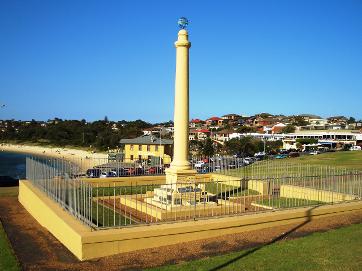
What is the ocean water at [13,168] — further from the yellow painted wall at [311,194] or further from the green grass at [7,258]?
the green grass at [7,258]

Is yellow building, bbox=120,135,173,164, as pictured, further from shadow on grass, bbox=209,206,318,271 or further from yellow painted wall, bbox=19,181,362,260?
shadow on grass, bbox=209,206,318,271

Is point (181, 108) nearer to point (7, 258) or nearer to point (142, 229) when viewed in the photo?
point (142, 229)

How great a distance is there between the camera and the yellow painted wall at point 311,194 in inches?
607

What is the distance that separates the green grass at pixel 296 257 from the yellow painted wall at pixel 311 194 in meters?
5.26

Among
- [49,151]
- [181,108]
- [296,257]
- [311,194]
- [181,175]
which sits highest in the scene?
[181,108]

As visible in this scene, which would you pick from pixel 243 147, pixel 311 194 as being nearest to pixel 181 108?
pixel 311 194

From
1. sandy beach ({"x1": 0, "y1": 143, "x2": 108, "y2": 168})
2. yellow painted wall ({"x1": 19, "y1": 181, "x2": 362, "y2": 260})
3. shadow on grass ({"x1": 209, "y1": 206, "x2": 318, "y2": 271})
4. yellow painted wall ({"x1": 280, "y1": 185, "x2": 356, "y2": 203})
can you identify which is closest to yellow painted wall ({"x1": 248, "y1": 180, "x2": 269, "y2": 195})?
yellow painted wall ({"x1": 280, "y1": 185, "x2": 356, "y2": 203})

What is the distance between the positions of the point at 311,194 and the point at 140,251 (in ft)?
29.9

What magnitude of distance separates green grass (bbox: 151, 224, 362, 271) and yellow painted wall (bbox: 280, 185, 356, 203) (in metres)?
5.26

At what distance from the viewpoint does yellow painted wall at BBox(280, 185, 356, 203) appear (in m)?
15.4

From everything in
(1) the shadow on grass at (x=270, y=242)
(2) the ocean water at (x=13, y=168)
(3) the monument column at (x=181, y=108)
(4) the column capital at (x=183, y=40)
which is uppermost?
(4) the column capital at (x=183, y=40)

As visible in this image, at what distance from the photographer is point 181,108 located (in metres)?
15.4

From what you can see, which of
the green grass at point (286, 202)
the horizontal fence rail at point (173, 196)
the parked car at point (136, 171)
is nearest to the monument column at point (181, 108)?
the horizontal fence rail at point (173, 196)

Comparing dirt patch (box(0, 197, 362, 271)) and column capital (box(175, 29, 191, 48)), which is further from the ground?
column capital (box(175, 29, 191, 48))
